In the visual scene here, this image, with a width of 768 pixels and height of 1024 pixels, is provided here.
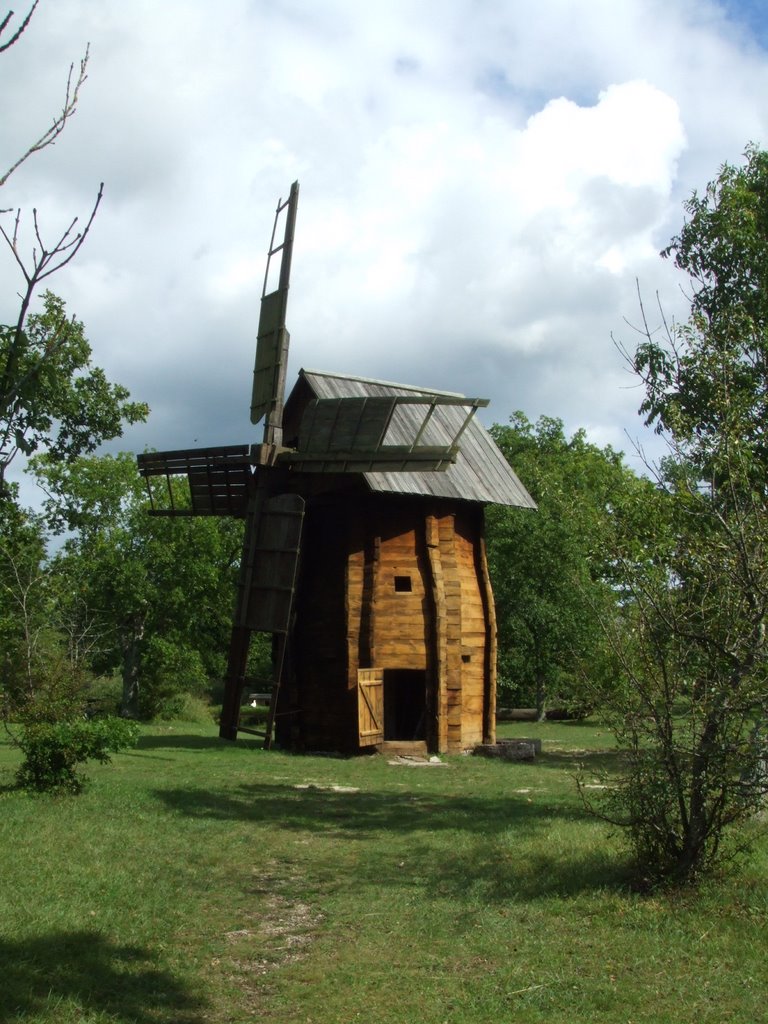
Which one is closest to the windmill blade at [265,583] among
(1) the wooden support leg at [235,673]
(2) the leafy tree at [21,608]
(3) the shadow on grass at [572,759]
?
(1) the wooden support leg at [235,673]

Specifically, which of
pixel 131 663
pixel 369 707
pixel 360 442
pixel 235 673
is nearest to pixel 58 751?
pixel 235 673

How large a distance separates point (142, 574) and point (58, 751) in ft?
97.8

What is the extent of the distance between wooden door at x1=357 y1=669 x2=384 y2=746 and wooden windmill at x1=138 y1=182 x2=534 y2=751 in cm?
4

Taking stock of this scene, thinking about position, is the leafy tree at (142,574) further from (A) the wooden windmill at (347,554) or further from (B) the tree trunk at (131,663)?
(A) the wooden windmill at (347,554)

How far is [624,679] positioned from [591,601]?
0.87 m

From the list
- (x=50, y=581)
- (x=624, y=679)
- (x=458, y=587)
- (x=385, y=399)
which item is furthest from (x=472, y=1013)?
(x=50, y=581)

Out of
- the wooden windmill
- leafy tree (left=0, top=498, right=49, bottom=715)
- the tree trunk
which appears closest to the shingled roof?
the wooden windmill

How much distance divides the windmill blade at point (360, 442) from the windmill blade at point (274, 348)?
1233 mm

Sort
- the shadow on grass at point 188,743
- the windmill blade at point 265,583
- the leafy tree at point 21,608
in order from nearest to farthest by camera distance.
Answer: the leafy tree at point 21,608
the windmill blade at point 265,583
the shadow on grass at point 188,743

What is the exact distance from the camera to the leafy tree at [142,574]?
43875mm

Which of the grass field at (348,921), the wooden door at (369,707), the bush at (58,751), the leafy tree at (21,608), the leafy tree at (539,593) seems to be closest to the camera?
the grass field at (348,921)

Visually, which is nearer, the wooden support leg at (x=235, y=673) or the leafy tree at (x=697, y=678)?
the leafy tree at (x=697, y=678)

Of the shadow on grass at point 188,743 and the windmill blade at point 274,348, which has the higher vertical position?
the windmill blade at point 274,348

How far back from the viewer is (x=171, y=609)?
44.8 m
